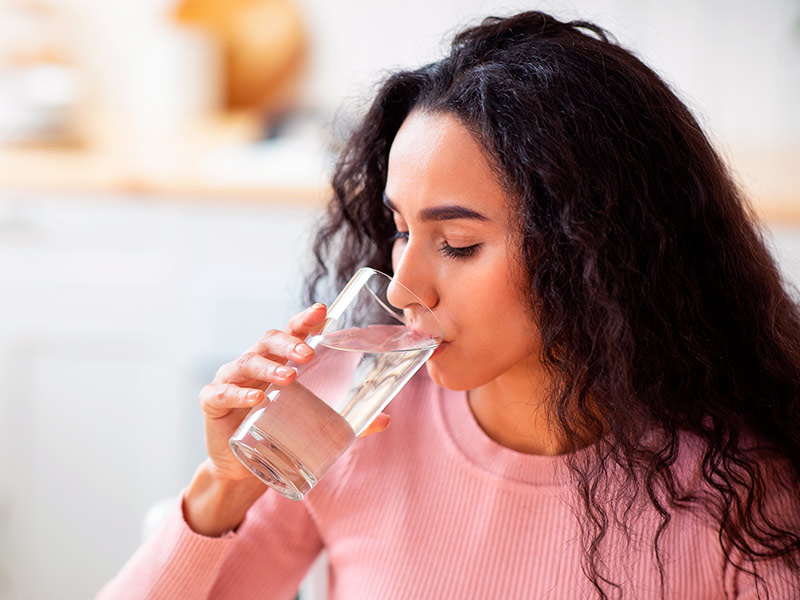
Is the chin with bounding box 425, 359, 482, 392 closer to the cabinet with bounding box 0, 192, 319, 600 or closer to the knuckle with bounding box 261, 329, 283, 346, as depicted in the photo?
the knuckle with bounding box 261, 329, 283, 346

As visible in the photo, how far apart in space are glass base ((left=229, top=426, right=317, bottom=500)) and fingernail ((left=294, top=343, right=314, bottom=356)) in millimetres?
76

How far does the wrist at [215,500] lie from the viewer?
1004mm

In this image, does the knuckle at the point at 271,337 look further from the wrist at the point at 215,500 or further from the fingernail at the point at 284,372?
the wrist at the point at 215,500

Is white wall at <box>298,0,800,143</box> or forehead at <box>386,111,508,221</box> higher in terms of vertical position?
forehead at <box>386,111,508,221</box>

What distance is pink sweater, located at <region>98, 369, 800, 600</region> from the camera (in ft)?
3.14

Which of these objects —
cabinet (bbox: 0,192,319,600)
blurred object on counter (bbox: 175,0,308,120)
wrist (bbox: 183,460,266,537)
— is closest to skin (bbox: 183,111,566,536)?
wrist (bbox: 183,460,266,537)

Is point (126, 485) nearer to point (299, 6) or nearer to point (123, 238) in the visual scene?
point (123, 238)

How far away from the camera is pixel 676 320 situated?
912 millimetres

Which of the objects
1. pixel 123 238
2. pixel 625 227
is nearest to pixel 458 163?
pixel 625 227

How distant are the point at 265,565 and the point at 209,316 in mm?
1110

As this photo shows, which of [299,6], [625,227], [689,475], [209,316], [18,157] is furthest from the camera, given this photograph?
[299,6]

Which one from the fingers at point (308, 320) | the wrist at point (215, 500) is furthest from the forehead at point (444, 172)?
the wrist at point (215, 500)

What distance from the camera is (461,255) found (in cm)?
88

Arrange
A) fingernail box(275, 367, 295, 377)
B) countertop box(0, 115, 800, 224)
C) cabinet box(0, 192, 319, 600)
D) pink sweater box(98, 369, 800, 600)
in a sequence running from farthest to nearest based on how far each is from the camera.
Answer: cabinet box(0, 192, 319, 600) → countertop box(0, 115, 800, 224) → pink sweater box(98, 369, 800, 600) → fingernail box(275, 367, 295, 377)
